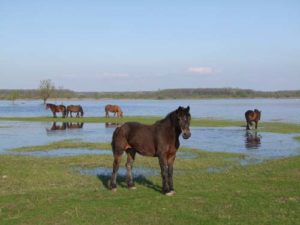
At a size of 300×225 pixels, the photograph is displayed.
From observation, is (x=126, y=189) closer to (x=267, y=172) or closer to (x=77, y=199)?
(x=77, y=199)

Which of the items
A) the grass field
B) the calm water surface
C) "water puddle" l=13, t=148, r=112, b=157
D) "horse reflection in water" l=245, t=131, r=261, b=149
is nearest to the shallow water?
"horse reflection in water" l=245, t=131, r=261, b=149

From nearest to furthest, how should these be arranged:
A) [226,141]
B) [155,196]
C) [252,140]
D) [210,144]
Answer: [155,196] < [210,144] < [226,141] < [252,140]

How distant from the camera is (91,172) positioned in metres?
16.1

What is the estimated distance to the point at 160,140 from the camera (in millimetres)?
11867

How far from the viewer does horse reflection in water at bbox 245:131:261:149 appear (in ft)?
81.0

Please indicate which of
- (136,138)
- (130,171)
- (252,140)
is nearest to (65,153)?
(130,171)

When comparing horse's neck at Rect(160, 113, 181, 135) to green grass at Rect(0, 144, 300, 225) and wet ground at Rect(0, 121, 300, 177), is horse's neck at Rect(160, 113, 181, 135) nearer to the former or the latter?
green grass at Rect(0, 144, 300, 225)

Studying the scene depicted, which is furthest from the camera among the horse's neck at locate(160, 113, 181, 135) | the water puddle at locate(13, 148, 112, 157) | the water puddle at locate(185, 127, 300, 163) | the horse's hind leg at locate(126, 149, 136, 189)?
the water puddle at locate(185, 127, 300, 163)

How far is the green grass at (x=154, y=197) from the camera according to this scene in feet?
31.4

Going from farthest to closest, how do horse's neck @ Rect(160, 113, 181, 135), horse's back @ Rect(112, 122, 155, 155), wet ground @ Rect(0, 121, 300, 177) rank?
wet ground @ Rect(0, 121, 300, 177), horse's back @ Rect(112, 122, 155, 155), horse's neck @ Rect(160, 113, 181, 135)

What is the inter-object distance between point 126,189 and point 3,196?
3226 millimetres

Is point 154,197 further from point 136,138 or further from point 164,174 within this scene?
point 136,138

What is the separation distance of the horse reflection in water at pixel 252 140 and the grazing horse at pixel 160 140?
13.1 m

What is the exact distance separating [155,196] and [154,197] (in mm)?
151
